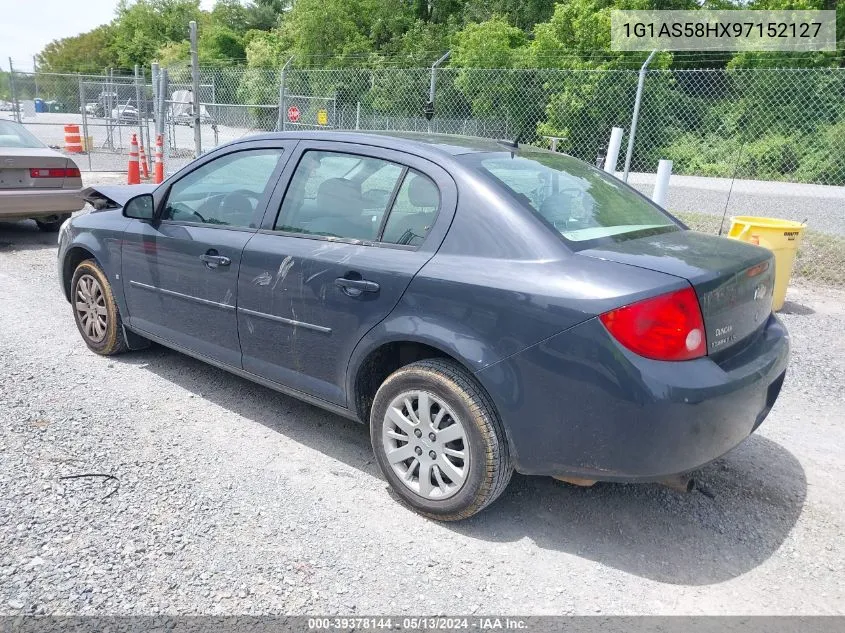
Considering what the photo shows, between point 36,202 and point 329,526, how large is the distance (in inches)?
279

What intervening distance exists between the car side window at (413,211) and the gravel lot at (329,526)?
125cm

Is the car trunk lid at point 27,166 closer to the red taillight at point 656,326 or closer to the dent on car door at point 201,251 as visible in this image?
the dent on car door at point 201,251

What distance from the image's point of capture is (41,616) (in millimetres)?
2424

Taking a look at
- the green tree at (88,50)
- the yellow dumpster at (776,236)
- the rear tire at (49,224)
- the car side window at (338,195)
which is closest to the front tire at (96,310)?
the car side window at (338,195)

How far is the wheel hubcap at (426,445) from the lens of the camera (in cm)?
296

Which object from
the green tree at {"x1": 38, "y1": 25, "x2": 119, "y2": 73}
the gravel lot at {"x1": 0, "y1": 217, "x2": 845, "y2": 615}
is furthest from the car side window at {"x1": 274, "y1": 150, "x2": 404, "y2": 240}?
the green tree at {"x1": 38, "y1": 25, "x2": 119, "y2": 73}

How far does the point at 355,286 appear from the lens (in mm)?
3180

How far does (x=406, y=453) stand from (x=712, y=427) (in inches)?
51.7

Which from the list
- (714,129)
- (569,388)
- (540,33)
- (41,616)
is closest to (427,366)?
(569,388)

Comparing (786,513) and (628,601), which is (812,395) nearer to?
(786,513)

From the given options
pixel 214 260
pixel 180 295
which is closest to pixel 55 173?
pixel 180 295

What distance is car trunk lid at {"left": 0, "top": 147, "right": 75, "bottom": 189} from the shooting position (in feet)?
26.1

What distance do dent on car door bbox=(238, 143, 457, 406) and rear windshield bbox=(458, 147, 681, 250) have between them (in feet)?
1.07

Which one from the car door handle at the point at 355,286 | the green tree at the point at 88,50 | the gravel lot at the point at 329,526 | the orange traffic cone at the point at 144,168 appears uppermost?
the green tree at the point at 88,50
